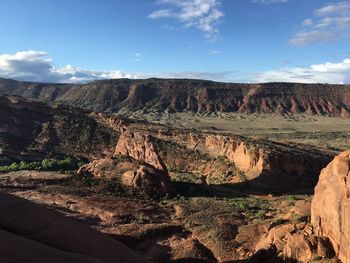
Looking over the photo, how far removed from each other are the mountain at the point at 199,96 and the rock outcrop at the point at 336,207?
129882mm

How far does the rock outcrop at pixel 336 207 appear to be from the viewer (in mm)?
20141

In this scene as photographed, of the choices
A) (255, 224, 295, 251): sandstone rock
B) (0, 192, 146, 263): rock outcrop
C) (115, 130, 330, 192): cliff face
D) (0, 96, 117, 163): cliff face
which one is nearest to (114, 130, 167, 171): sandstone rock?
(115, 130, 330, 192): cliff face

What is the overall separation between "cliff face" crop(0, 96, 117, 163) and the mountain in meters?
75.4

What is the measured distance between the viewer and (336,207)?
2106 cm

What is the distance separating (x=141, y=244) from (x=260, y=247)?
24.9 feet

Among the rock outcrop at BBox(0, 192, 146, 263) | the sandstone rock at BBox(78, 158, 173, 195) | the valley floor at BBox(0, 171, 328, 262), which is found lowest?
the valley floor at BBox(0, 171, 328, 262)

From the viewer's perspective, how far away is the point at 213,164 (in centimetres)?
5800

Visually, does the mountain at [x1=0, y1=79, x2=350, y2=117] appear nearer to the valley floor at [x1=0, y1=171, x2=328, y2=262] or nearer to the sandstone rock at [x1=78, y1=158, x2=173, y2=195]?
the sandstone rock at [x1=78, y1=158, x2=173, y2=195]

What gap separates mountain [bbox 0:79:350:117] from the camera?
15738 centimetres

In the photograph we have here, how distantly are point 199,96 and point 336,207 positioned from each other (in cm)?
14319

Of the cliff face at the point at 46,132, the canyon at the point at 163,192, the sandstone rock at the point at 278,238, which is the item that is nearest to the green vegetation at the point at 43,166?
the canyon at the point at 163,192

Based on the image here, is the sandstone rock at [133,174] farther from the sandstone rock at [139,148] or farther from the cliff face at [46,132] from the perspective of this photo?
the cliff face at [46,132]

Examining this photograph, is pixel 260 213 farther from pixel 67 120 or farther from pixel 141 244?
pixel 67 120

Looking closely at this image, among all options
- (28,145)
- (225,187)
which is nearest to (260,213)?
(225,187)
